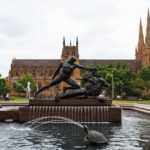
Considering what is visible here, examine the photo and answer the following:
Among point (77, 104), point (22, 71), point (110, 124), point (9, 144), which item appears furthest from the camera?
point (22, 71)

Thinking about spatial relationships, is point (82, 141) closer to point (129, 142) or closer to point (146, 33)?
point (129, 142)

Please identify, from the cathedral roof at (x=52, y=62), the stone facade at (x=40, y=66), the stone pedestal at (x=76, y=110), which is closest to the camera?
the stone pedestal at (x=76, y=110)

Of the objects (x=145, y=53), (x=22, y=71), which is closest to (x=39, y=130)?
(x=145, y=53)

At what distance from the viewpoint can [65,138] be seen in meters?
16.0

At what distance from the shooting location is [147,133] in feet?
59.3

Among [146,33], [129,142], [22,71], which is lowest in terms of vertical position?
[129,142]

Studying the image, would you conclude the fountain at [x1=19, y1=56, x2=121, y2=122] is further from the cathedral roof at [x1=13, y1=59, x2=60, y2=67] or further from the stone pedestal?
the cathedral roof at [x1=13, y1=59, x2=60, y2=67]

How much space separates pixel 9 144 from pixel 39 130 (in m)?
4.34

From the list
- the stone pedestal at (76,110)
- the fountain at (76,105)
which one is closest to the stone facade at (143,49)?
the fountain at (76,105)

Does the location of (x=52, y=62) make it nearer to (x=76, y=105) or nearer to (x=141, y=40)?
(x=141, y=40)

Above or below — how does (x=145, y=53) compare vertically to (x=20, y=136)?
above

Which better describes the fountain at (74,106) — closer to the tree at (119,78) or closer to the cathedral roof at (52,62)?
the tree at (119,78)

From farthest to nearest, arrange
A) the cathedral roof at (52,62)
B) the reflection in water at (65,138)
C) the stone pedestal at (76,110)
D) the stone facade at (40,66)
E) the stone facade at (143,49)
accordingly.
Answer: the cathedral roof at (52,62) < the stone facade at (40,66) < the stone facade at (143,49) < the stone pedestal at (76,110) < the reflection in water at (65,138)

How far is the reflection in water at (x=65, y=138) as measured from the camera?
14055 millimetres
